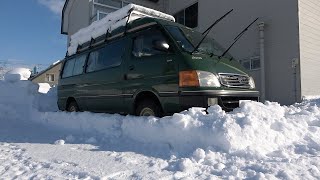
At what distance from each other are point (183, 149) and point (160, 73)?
5.36ft

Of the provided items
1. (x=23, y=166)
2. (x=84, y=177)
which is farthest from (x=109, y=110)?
(x=84, y=177)

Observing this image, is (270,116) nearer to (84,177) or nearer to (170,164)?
(170,164)

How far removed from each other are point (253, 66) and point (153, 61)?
854 centimetres

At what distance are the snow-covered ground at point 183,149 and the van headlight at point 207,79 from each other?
48cm

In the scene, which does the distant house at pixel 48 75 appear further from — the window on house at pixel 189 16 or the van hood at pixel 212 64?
the van hood at pixel 212 64

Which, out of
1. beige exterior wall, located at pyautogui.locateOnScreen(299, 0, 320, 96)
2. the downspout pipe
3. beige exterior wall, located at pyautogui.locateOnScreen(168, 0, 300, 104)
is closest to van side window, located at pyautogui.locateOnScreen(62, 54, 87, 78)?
the downspout pipe

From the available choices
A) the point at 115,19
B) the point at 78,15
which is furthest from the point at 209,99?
the point at 78,15

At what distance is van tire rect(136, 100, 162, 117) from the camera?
5.92 meters

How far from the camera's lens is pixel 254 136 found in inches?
187

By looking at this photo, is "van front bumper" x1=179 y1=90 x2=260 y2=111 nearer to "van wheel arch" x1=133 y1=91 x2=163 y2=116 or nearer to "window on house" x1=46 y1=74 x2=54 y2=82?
"van wheel arch" x1=133 y1=91 x2=163 y2=116

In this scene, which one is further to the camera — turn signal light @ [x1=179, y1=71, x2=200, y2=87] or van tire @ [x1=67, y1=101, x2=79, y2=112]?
van tire @ [x1=67, y1=101, x2=79, y2=112]

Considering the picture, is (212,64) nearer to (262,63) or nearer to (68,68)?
(68,68)

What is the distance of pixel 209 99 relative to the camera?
5.43 meters

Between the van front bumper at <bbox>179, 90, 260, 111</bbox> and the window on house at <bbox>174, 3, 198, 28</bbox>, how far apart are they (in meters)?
12.1
